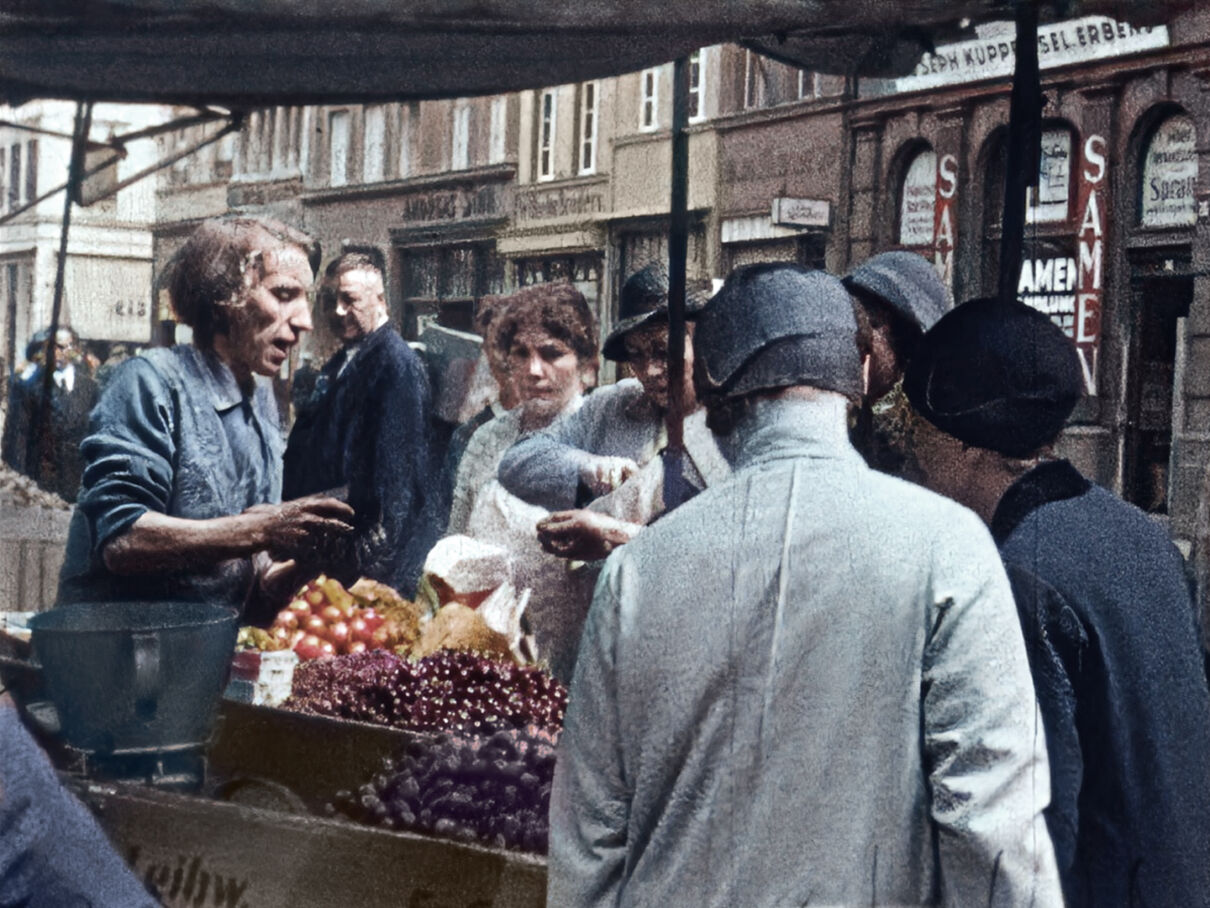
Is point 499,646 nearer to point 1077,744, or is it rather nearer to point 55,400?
point 55,400

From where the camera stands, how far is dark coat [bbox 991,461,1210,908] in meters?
2.31

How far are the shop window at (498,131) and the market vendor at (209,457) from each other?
0.46 meters

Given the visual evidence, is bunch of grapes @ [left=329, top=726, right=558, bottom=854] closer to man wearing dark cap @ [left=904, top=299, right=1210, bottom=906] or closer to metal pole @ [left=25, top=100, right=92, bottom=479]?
man wearing dark cap @ [left=904, top=299, right=1210, bottom=906]

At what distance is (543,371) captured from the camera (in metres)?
3.41

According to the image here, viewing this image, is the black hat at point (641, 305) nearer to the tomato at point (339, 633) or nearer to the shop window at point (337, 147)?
the shop window at point (337, 147)

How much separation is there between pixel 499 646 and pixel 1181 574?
1.50 metres

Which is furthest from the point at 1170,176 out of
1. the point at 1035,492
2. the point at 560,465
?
the point at 560,465

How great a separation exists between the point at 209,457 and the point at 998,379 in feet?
5.75

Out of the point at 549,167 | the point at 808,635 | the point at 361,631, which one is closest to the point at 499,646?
the point at 361,631

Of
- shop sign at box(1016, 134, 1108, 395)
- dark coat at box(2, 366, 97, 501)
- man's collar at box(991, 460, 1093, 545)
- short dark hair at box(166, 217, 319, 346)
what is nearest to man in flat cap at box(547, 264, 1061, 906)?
man's collar at box(991, 460, 1093, 545)

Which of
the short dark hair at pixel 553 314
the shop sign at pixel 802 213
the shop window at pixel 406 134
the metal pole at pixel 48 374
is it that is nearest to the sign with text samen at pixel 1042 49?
the shop sign at pixel 802 213

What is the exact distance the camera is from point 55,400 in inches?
138

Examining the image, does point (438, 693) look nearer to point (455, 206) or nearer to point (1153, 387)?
point (455, 206)

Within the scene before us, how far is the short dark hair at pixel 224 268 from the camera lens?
345 centimetres
